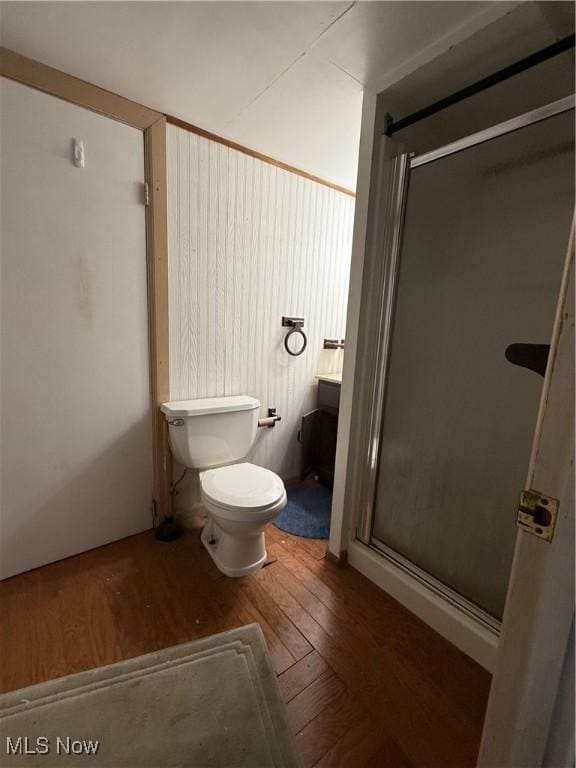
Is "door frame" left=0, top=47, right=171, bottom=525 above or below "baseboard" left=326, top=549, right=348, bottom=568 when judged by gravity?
above

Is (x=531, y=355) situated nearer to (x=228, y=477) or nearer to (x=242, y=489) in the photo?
(x=242, y=489)

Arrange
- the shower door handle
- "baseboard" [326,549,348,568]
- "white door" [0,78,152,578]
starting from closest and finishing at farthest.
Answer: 1. the shower door handle
2. "white door" [0,78,152,578]
3. "baseboard" [326,549,348,568]

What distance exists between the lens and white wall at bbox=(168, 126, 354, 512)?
1686 mm

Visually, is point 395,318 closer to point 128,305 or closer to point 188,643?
point 128,305

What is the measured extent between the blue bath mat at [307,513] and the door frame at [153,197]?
2.32ft

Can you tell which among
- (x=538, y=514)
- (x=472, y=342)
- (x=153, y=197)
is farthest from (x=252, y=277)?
(x=538, y=514)

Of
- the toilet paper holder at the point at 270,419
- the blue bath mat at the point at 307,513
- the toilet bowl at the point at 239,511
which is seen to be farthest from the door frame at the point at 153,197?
the blue bath mat at the point at 307,513

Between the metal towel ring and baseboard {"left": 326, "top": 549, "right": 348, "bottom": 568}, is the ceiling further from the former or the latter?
baseboard {"left": 326, "top": 549, "right": 348, "bottom": 568}

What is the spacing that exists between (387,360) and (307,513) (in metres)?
1.18

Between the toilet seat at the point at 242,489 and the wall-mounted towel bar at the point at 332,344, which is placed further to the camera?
the wall-mounted towel bar at the point at 332,344

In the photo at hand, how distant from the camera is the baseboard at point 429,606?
1.18 meters

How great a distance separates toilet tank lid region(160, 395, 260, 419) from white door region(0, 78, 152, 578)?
17cm

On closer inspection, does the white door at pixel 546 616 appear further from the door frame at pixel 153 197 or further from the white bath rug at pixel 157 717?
the door frame at pixel 153 197

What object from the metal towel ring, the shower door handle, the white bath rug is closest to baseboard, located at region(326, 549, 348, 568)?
the white bath rug
